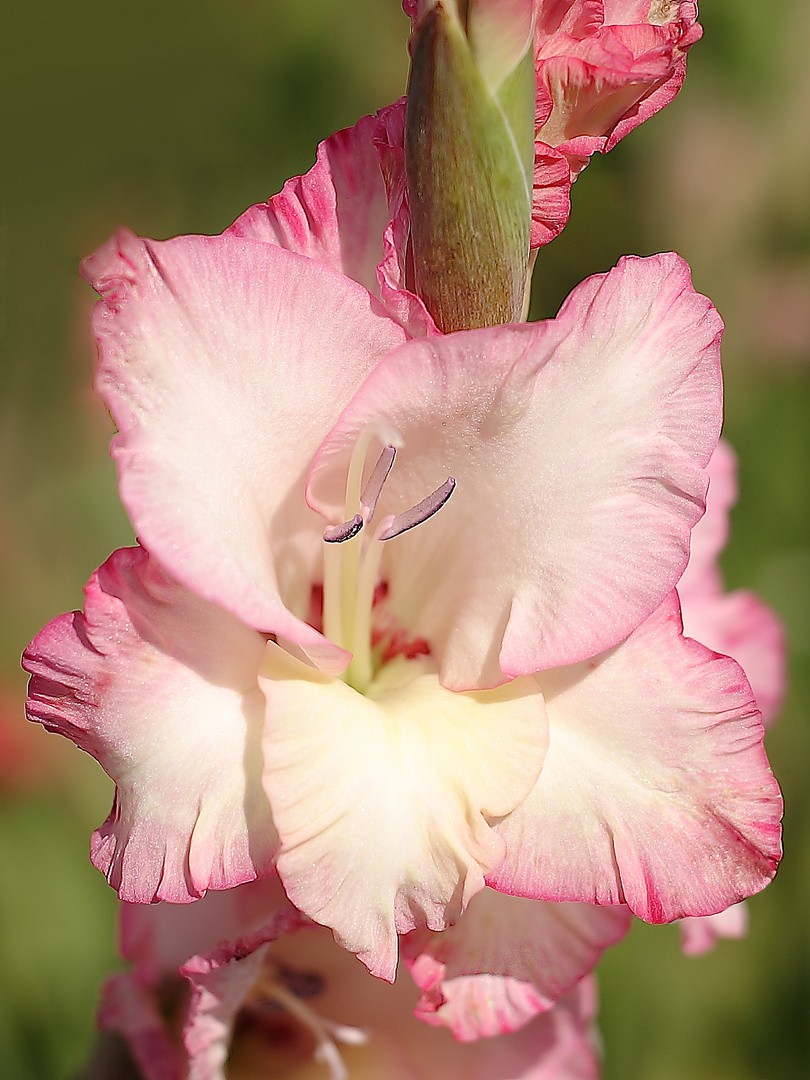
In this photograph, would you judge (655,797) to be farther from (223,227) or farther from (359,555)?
(223,227)

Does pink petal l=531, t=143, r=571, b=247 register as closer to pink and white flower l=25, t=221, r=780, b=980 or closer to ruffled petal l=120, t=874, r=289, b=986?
pink and white flower l=25, t=221, r=780, b=980

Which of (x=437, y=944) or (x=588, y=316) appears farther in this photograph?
(x=437, y=944)

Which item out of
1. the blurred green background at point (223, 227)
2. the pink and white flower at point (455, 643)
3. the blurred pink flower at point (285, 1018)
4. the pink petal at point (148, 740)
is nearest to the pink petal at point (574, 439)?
the pink and white flower at point (455, 643)

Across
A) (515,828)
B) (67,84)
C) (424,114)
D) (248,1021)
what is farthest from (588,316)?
(67,84)

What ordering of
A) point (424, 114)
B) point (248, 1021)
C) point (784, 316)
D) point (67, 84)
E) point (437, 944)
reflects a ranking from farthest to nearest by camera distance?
point (784, 316)
point (67, 84)
point (248, 1021)
point (437, 944)
point (424, 114)

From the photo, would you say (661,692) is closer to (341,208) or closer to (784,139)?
(341,208)

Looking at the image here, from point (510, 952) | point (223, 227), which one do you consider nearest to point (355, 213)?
point (510, 952)

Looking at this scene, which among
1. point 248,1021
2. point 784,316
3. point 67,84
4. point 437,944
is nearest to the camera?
point 437,944

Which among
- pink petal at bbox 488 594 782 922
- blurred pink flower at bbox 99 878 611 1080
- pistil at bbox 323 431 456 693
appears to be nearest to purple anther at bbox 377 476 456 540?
pistil at bbox 323 431 456 693
